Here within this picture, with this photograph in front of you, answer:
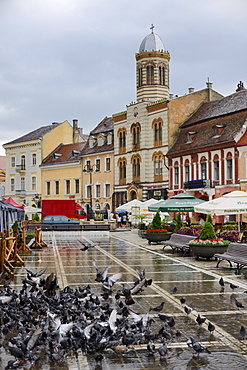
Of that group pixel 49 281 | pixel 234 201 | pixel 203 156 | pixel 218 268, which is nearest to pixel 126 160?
pixel 203 156

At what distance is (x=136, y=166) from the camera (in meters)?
52.1

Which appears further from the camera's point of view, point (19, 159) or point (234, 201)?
point (19, 159)

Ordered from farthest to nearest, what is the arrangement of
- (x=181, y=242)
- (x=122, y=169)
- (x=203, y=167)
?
(x=122, y=169) < (x=203, y=167) < (x=181, y=242)

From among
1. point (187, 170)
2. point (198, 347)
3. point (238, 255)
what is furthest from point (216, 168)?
point (198, 347)

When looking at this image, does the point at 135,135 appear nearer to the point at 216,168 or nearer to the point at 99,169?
the point at 99,169

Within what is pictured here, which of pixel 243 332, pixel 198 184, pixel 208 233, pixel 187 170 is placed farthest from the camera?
pixel 187 170

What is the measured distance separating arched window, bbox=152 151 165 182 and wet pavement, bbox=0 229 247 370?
29.6m

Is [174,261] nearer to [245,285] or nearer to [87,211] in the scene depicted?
[245,285]


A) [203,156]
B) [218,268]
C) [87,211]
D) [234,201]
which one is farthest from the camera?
[87,211]

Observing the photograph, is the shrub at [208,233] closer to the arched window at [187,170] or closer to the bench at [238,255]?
the bench at [238,255]

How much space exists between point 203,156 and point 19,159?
107ft

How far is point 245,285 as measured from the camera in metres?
11.4

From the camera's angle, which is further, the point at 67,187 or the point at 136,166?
the point at 67,187

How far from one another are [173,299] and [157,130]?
4113 cm
